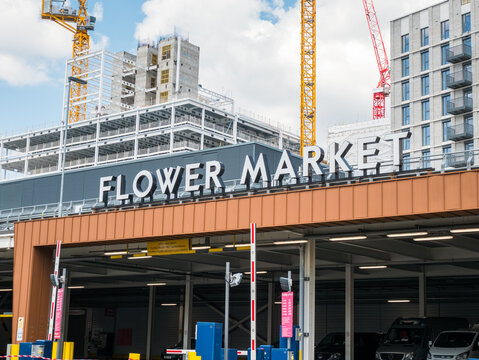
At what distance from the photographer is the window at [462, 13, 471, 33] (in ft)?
302

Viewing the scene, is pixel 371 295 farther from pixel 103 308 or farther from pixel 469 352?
pixel 103 308

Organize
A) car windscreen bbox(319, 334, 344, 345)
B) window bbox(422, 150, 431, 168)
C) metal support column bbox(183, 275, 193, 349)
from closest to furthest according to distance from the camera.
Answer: window bbox(422, 150, 431, 168) → car windscreen bbox(319, 334, 344, 345) → metal support column bbox(183, 275, 193, 349)

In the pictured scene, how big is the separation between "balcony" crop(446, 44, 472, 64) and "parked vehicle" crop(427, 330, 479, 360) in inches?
2671

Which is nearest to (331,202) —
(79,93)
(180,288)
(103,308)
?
(180,288)

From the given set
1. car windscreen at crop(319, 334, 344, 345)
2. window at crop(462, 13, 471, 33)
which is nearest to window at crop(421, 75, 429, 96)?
window at crop(462, 13, 471, 33)

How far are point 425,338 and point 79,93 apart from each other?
15925 cm

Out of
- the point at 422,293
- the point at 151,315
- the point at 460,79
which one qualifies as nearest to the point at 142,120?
the point at 460,79

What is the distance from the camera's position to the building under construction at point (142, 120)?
513 feet

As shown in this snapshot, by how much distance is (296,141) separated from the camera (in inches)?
6939

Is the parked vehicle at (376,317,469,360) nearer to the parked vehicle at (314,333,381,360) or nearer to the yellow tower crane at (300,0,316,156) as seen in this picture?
the parked vehicle at (314,333,381,360)

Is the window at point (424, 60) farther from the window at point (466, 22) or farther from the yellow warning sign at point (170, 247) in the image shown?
the yellow warning sign at point (170, 247)

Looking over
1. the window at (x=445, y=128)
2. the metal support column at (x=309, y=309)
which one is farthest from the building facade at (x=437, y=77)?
A: the metal support column at (x=309, y=309)

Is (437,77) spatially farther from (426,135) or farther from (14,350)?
(14,350)

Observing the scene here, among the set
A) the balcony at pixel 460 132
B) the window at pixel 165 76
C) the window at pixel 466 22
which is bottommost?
the balcony at pixel 460 132
